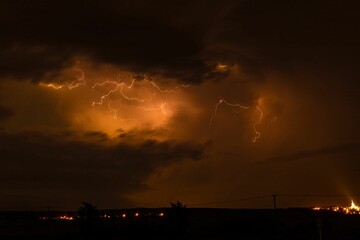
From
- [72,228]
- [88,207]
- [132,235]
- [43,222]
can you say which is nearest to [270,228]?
[132,235]

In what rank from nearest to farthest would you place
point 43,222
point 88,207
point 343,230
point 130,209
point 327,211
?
point 88,207 < point 343,230 < point 43,222 < point 327,211 < point 130,209

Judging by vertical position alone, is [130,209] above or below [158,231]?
above

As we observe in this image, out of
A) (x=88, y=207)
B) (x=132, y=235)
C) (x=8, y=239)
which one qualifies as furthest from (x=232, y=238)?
(x=8, y=239)

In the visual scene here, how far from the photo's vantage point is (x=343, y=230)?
40.9 meters

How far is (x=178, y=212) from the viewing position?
125ft

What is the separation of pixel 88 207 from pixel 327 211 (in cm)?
3368

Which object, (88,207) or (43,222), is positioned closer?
(88,207)

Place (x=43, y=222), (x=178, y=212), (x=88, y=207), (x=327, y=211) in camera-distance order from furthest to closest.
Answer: (x=327, y=211)
(x=43, y=222)
(x=178, y=212)
(x=88, y=207)

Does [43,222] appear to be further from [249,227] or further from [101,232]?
[249,227]

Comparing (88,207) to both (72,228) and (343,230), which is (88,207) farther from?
(343,230)

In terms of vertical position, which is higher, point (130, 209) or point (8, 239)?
point (130, 209)

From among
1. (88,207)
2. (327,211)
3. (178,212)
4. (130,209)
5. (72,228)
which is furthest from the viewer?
(130,209)

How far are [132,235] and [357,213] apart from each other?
97.1 feet


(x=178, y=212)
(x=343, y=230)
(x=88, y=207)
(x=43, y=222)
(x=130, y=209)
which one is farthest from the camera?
(x=130, y=209)
